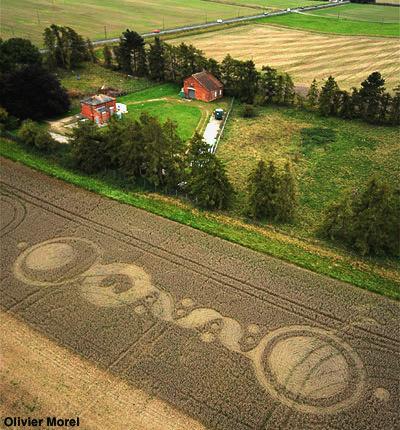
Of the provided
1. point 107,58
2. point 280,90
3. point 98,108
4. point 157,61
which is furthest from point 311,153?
point 107,58

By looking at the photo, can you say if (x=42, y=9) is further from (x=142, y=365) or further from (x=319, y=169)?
(x=142, y=365)

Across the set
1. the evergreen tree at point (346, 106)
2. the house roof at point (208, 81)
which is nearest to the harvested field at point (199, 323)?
the house roof at point (208, 81)

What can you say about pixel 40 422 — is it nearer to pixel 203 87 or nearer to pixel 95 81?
pixel 203 87

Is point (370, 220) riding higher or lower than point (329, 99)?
lower

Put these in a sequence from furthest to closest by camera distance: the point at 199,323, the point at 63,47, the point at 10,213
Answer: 1. the point at 63,47
2. the point at 10,213
3. the point at 199,323

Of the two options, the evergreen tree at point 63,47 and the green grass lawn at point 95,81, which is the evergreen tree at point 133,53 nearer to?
the green grass lawn at point 95,81

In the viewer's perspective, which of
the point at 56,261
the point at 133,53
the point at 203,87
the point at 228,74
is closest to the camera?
the point at 56,261

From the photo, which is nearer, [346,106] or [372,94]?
[372,94]

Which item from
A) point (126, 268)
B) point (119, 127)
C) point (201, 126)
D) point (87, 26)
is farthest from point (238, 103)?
point (87, 26)
